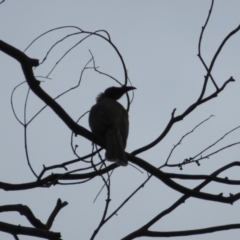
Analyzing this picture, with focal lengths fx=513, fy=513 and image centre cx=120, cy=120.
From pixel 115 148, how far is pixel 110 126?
39.9 inches

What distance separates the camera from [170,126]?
4258 mm

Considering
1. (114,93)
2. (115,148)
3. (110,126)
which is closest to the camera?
(115,148)

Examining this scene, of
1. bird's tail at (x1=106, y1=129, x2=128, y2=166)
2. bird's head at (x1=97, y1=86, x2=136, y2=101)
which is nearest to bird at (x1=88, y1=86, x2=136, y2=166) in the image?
bird's tail at (x1=106, y1=129, x2=128, y2=166)

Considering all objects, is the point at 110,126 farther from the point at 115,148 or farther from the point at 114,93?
the point at 114,93

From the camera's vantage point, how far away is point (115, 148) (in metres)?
5.13

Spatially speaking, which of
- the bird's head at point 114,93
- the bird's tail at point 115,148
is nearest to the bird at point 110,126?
the bird's tail at point 115,148

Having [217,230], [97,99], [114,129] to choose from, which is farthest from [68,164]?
[97,99]

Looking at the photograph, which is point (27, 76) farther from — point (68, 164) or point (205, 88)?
point (205, 88)

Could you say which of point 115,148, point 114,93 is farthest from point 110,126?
point 114,93

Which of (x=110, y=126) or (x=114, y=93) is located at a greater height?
(x=114, y=93)

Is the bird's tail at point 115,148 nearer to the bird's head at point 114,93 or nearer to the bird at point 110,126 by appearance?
the bird at point 110,126

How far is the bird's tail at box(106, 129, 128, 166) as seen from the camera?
459 centimetres

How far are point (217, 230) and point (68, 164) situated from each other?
1.32 m

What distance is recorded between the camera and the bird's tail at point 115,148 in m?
4.59
